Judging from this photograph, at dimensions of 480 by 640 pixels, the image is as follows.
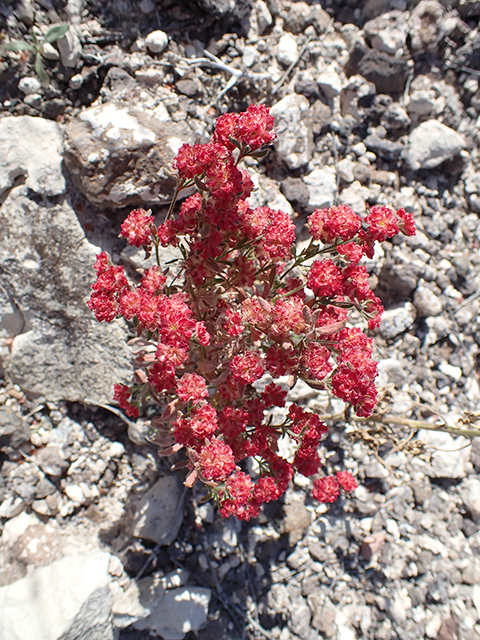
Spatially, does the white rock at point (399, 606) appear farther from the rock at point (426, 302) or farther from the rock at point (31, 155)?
Answer: the rock at point (31, 155)

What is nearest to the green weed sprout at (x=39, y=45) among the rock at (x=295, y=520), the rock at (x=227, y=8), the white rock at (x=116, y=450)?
the rock at (x=227, y=8)

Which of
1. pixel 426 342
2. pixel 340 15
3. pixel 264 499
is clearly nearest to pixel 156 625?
pixel 264 499

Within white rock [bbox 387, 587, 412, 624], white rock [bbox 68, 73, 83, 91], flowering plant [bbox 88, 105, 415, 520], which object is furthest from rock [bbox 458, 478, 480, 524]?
white rock [bbox 68, 73, 83, 91]

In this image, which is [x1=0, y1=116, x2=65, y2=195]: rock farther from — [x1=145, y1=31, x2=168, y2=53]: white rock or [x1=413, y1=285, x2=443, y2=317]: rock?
[x1=413, y1=285, x2=443, y2=317]: rock

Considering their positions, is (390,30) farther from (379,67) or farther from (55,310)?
(55,310)

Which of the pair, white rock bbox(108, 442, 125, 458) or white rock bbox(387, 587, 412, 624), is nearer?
white rock bbox(387, 587, 412, 624)

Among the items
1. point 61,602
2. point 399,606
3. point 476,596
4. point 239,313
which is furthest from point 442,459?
point 61,602

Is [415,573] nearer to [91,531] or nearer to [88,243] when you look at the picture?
[91,531]
